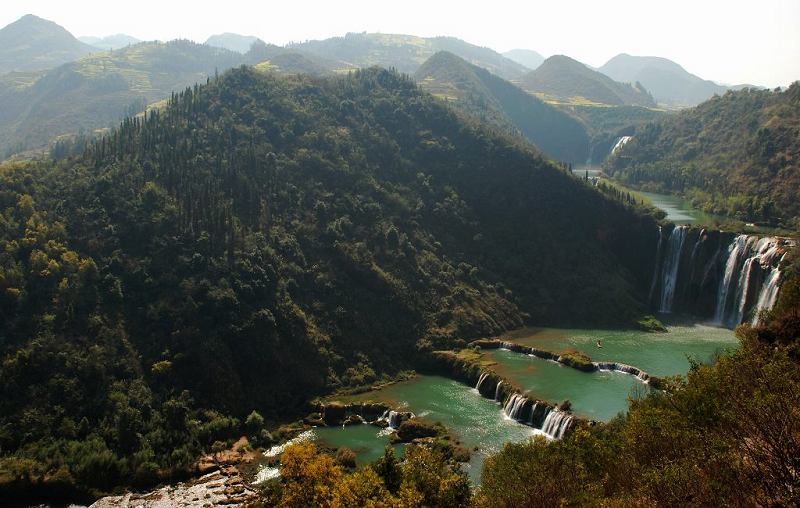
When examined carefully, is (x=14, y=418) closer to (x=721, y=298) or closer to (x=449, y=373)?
(x=449, y=373)

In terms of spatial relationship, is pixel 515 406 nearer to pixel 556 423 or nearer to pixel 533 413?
pixel 533 413

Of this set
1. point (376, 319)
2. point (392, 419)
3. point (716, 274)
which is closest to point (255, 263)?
point (376, 319)

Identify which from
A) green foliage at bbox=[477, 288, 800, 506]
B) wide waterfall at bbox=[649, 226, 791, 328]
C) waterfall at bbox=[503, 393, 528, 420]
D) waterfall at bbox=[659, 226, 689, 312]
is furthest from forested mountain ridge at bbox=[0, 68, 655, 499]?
green foliage at bbox=[477, 288, 800, 506]

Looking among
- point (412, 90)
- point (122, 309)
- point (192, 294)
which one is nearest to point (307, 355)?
point (192, 294)

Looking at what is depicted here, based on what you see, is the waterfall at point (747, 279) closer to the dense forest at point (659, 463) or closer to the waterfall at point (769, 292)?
the waterfall at point (769, 292)

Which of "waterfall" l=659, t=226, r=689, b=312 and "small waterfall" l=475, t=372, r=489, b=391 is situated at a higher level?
"waterfall" l=659, t=226, r=689, b=312

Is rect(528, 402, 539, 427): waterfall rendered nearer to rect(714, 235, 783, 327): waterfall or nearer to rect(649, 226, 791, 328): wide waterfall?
rect(714, 235, 783, 327): waterfall

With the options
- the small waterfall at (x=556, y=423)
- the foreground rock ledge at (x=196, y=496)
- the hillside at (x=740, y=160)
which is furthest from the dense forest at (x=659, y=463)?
the hillside at (x=740, y=160)
